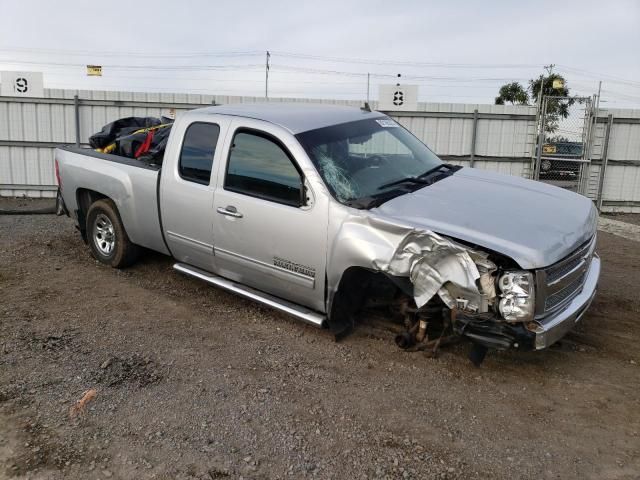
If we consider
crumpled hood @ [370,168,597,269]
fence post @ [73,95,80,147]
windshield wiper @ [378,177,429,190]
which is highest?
fence post @ [73,95,80,147]

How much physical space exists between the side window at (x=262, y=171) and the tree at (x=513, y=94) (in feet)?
85.9

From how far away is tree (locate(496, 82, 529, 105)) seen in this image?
94.7 feet

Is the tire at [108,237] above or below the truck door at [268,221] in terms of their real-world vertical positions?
below

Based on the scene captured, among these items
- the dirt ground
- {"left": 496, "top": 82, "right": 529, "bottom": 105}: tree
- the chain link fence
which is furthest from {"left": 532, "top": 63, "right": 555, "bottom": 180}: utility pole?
{"left": 496, "top": 82, "right": 529, "bottom": 105}: tree

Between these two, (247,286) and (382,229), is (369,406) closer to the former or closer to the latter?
(382,229)

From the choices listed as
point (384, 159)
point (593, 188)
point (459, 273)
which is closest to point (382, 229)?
point (459, 273)

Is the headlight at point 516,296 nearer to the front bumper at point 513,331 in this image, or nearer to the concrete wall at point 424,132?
the front bumper at point 513,331

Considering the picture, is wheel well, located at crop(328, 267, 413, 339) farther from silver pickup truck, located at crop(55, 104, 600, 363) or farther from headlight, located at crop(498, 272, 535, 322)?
headlight, located at crop(498, 272, 535, 322)

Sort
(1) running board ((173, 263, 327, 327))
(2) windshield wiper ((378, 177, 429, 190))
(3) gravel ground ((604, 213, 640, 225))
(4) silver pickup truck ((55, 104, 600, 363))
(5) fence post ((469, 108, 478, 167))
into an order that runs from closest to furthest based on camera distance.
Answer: (4) silver pickup truck ((55, 104, 600, 363)) → (1) running board ((173, 263, 327, 327)) → (2) windshield wiper ((378, 177, 429, 190)) → (3) gravel ground ((604, 213, 640, 225)) → (5) fence post ((469, 108, 478, 167))

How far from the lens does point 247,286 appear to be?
5234 millimetres

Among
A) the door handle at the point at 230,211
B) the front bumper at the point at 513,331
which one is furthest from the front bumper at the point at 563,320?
the door handle at the point at 230,211

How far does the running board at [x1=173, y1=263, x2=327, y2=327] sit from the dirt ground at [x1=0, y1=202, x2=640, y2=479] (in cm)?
28

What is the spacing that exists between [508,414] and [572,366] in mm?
952

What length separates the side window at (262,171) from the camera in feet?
15.5
